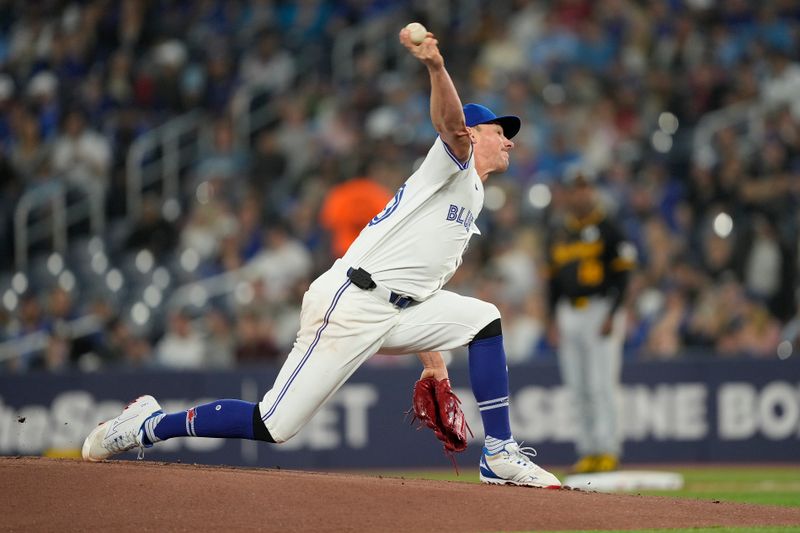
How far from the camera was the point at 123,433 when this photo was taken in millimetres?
7480

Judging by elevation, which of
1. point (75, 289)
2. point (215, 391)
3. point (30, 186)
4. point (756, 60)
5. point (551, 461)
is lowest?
point (551, 461)

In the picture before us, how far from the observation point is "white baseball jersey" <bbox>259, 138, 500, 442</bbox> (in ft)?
22.7

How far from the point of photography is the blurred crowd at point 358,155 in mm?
14922

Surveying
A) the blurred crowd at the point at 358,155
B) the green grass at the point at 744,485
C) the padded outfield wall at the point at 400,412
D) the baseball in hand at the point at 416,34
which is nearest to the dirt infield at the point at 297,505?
the green grass at the point at 744,485

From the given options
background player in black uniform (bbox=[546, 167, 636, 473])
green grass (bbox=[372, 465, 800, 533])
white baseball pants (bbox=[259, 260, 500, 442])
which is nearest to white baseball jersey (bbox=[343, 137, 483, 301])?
white baseball pants (bbox=[259, 260, 500, 442])

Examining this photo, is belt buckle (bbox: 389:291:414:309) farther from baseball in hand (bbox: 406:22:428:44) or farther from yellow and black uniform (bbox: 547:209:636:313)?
yellow and black uniform (bbox: 547:209:636:313)

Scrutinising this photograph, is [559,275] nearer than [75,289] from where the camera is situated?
Yes

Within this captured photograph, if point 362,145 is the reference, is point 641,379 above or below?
below

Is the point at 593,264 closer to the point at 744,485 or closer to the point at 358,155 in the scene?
the point at 744,485

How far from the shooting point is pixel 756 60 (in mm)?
17766

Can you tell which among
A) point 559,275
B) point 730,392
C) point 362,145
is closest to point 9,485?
point 559,275

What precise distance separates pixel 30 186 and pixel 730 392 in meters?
9.12

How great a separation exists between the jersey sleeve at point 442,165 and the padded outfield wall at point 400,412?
23.9 feet

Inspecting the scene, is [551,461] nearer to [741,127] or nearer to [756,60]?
[741,127]
